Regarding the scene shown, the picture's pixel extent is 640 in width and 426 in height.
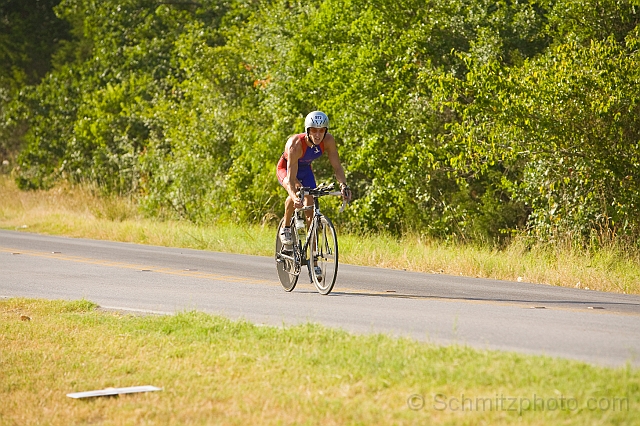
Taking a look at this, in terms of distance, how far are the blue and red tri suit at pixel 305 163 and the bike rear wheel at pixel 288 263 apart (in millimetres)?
577

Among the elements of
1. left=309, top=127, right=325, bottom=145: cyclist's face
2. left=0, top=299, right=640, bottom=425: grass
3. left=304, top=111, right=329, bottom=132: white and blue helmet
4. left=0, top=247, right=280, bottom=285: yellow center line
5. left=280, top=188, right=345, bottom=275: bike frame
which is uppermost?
left=304, top=111, right=329, bottom=132: white and blue helmet

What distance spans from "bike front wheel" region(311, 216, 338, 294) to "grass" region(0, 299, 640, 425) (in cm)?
221

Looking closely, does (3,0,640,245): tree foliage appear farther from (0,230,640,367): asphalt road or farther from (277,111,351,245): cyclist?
(277,111,351,245): cyclist

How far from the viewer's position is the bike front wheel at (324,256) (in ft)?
35.0

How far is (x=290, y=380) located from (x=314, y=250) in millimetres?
4315

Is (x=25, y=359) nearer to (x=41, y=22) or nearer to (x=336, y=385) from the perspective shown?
Answer: (x=336, y=385)

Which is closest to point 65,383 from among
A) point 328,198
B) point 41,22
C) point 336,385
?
point 336,385

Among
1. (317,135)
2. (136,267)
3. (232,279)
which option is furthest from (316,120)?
(136,267)

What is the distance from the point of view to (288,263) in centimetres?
1155

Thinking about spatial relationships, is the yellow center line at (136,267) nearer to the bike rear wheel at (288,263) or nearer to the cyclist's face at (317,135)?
the bike rear wheel at (288,263)

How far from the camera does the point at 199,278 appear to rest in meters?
13.4

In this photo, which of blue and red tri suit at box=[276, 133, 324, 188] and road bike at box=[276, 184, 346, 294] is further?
blue and red tri suit at box=[276, 133, 324, 188]

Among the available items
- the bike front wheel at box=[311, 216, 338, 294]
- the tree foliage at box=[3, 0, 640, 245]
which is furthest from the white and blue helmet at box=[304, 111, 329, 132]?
the tree foliage at box=[3, 0, 640, 245]

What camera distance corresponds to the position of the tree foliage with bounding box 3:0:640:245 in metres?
16.9
